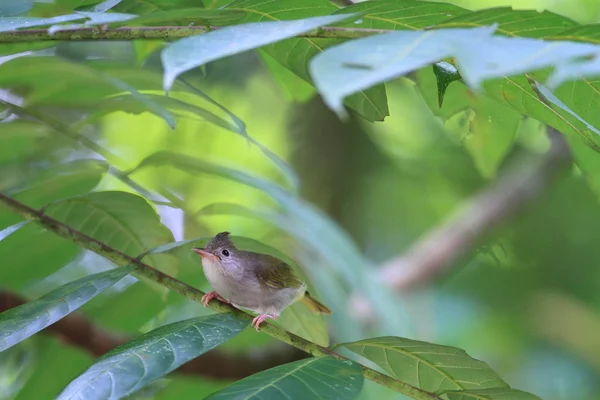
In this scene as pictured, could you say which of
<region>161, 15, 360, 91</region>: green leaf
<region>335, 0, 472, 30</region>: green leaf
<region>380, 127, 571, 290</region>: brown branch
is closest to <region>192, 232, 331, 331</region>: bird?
<region>335, 0, 472, 30</region>: green leaf

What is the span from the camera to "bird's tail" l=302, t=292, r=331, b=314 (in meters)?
1.55

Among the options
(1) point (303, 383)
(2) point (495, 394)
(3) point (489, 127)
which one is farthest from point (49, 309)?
(3) point (489, 127)

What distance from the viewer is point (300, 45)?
3.35 feet

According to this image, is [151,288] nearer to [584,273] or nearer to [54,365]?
[54,365]

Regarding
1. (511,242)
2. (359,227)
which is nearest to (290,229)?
(359,227)

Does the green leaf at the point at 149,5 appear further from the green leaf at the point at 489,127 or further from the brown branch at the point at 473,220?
the brown branch at the point at 473,220

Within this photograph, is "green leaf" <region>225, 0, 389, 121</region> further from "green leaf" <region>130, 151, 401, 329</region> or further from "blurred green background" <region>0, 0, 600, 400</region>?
"blurred green background" <region>0, 0, 600, 400</region>

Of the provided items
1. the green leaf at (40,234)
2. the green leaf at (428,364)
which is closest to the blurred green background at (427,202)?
the green leaf at (40,234)

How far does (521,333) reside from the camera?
A: 3.43 m

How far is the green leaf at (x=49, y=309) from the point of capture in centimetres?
79

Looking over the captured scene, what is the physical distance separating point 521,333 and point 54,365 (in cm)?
257

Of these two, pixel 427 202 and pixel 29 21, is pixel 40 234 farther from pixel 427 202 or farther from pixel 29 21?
pixel 427 202

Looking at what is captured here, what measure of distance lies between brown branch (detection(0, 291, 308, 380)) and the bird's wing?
24cm

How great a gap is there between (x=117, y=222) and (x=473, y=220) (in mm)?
2203
